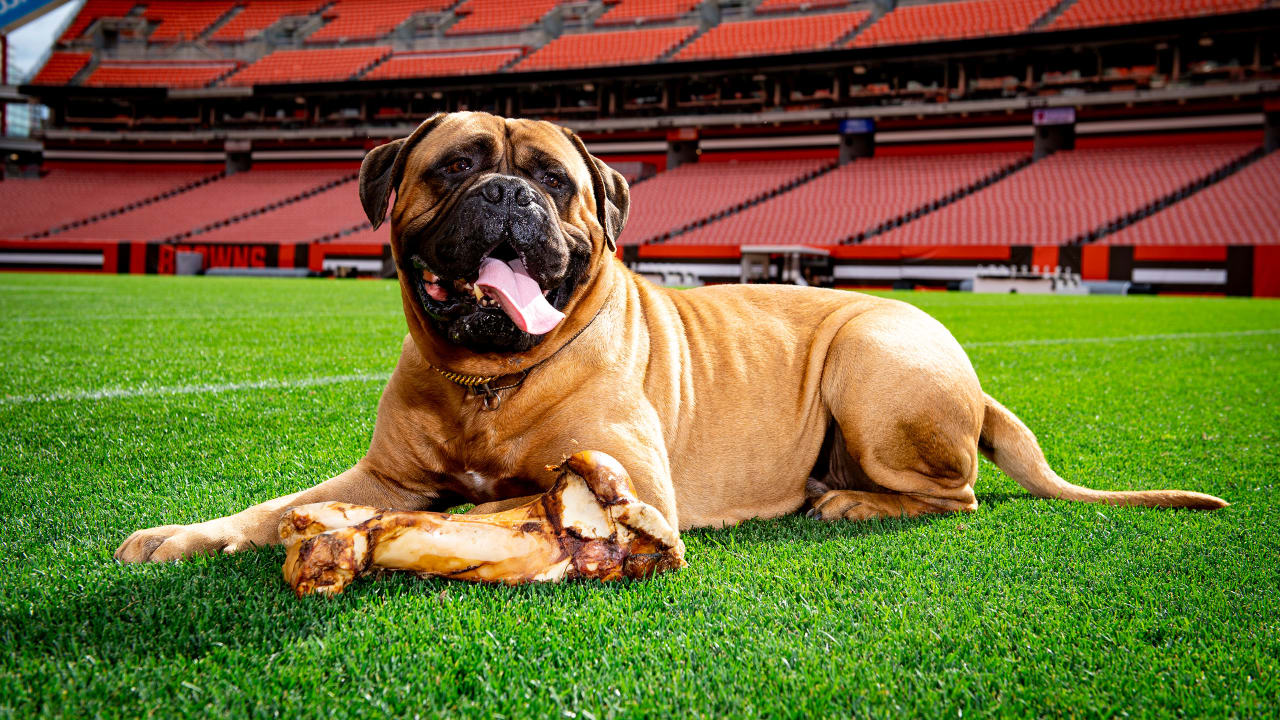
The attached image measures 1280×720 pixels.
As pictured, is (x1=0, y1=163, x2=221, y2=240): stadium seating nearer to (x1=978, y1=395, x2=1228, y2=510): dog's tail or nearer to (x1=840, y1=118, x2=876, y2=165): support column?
(x1=840, y1=118, x2=876, y2=165): support column

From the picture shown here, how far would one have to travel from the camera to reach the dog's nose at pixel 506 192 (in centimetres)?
215

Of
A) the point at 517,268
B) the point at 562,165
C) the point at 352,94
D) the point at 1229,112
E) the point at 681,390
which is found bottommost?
the point at 681,390

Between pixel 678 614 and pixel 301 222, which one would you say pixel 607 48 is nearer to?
pixel 301 222

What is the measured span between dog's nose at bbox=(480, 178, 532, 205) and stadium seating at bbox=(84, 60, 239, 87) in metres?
42.3

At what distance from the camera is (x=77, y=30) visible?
42625 millimetres

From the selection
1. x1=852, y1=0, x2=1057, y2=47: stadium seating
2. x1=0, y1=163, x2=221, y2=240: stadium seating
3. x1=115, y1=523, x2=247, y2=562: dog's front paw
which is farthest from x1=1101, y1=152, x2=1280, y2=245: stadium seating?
x1=0, y1=163, x2=221, y2=240: stadium seating

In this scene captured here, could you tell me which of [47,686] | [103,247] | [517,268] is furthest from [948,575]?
[103,247]

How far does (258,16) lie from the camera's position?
41.5 m

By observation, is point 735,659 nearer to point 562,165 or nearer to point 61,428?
point 562,165

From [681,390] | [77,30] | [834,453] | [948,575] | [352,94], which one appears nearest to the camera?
[948,575]

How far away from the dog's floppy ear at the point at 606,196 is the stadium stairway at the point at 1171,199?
22503 mm

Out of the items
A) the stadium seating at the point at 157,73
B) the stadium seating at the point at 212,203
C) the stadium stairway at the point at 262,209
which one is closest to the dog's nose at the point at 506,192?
the stadium stairway at the point at 262,209

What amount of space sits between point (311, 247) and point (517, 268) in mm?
27576

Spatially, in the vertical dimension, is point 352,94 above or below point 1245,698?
above
